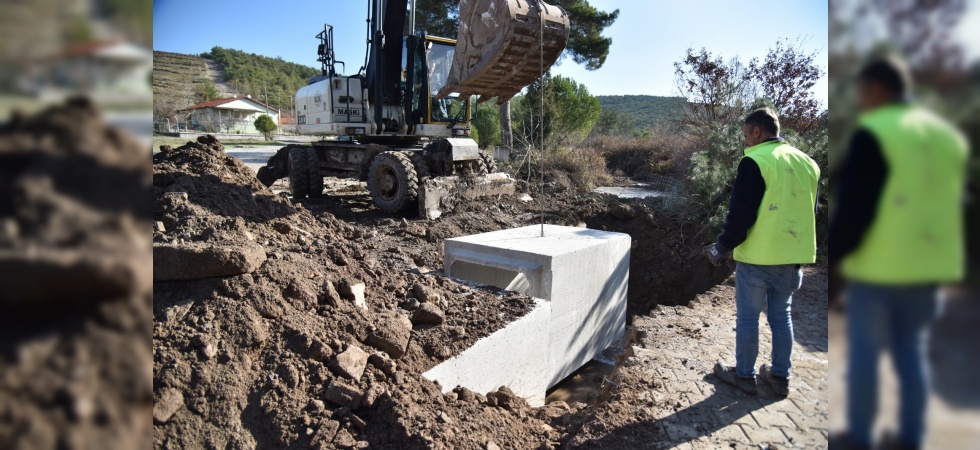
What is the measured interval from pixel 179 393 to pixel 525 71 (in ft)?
17.4

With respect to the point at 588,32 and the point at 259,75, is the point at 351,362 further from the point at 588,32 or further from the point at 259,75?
the point at 259,75

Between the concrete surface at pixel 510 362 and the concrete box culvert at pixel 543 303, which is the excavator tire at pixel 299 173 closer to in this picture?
the concrete box culvert at pixel 543 303

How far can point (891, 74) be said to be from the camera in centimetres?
56

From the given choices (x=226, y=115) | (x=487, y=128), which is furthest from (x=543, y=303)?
(x=226, y=115)

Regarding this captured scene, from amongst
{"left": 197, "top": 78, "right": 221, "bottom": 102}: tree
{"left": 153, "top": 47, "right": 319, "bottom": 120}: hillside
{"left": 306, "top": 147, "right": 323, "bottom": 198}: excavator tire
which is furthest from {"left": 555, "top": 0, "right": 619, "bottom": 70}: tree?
{"left": 153, "top": 47, "right": 319, "bottom": 120}: hillside

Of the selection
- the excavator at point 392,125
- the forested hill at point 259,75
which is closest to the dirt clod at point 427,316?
the excavator at point 392,125

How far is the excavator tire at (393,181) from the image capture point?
8.93 metres

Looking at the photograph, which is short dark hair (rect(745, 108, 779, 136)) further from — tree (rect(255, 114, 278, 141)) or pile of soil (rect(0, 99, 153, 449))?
tree (rect(255, 114, 278, 141))

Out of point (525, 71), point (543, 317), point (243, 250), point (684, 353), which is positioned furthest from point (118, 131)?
point (525, 71)

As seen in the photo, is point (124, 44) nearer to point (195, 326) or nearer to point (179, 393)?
point (179, 393)

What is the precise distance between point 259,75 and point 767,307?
3196 inches

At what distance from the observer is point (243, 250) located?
11.7 ft

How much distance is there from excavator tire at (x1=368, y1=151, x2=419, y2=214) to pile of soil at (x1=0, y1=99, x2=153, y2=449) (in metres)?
8.42

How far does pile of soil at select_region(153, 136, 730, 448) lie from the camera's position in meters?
2.84
